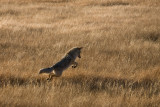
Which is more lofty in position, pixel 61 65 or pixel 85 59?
pixel 61 65

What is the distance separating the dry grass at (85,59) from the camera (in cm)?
594

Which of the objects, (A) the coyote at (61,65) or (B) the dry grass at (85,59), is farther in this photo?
(A) the coyote at (61,65)

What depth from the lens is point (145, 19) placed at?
16422 mm

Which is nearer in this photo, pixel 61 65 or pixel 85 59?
pixel 61 65

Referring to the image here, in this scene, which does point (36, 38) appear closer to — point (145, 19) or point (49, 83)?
point (49, 83)

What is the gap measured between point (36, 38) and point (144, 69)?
539 centimetres

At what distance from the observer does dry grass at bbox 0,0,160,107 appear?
594 cm

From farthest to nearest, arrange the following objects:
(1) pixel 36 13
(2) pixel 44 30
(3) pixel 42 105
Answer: (1) pixel 36 13
(2) pixel 44 30
(3) pixel 42 105

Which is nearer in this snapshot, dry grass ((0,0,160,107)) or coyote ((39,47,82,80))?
dry grass ((0,0,160,107))

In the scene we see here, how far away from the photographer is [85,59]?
916cm

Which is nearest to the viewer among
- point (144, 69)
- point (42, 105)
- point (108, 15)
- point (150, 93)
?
point (42, 105)

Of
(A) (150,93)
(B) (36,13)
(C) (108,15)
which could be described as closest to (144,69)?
(A) (150,93)

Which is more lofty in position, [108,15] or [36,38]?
[108,15]

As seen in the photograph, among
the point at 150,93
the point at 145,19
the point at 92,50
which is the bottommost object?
the point at 150,93
